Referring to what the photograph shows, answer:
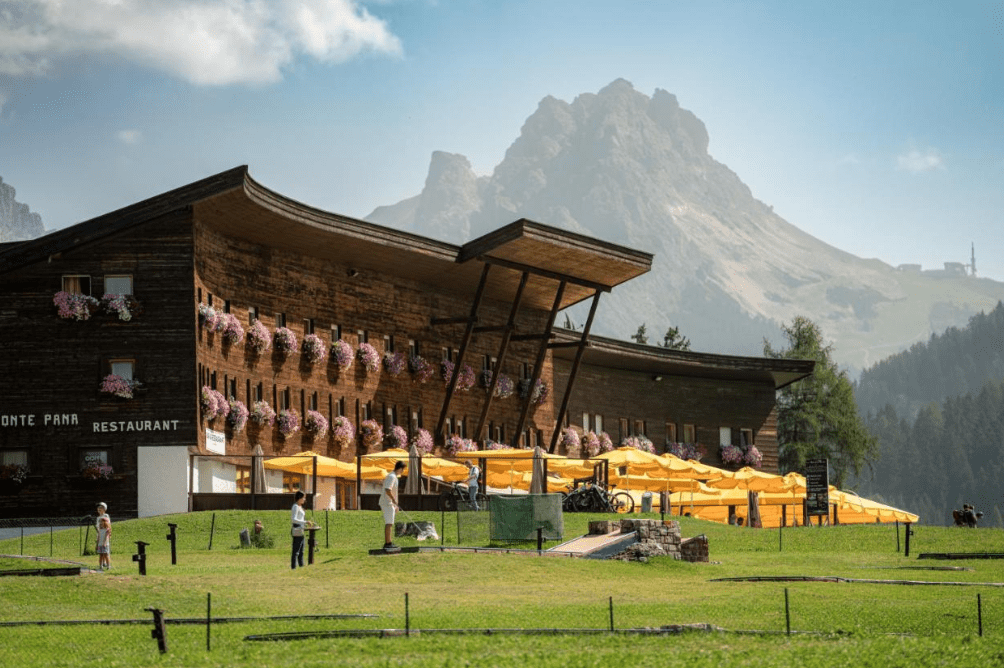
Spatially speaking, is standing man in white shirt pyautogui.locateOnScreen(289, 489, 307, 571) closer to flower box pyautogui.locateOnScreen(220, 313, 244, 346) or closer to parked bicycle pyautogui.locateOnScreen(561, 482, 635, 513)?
parked bicycle pyautogui.locateOnScreen(561, 482, 635, 513)

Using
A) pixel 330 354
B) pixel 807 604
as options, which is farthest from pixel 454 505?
pixel 807 604

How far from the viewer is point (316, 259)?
56.9m

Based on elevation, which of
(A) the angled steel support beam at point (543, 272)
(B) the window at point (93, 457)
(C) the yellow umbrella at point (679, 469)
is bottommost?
(C) the yellow umbrella at point (679, 469)

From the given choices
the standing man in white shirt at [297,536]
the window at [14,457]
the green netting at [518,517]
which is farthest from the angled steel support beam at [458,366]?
the standing man in white shirt at [297,536]

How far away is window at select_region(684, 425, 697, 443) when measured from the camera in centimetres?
7931

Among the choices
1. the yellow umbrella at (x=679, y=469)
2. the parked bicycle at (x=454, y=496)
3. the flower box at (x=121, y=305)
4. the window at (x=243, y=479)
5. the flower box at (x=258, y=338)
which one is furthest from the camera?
the flower box at (x=258, y=338)

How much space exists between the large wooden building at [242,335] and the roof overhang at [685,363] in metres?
0.98

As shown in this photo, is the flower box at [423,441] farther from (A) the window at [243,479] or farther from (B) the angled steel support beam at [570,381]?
(A) the window at [243,479]

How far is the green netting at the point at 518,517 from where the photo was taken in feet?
109

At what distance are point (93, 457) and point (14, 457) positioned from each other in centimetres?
251

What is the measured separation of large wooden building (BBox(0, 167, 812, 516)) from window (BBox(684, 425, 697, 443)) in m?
9.32

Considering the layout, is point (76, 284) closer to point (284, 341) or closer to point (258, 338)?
point (258, 338)

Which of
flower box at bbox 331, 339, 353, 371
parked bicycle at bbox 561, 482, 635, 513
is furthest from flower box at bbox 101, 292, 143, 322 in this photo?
parked bicycle at bbox 561, 482, 635, 513

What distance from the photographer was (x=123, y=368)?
48.6m
